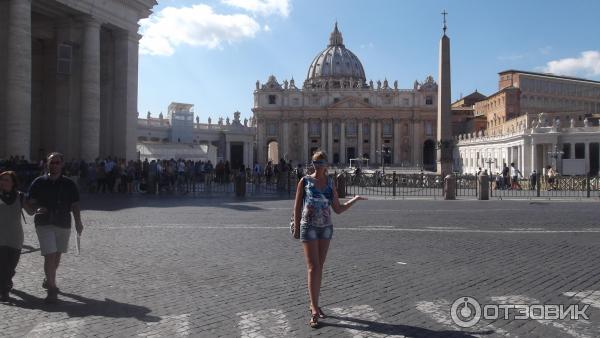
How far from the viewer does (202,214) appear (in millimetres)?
13789

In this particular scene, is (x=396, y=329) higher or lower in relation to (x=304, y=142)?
lower

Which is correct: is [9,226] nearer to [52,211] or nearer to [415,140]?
[52,211]

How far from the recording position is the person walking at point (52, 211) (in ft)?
18.0

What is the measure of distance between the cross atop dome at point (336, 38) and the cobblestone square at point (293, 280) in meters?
110

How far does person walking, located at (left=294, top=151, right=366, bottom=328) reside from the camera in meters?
4.83

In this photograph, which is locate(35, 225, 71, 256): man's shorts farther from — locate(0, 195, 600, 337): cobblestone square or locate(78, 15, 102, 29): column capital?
locate(78, 15, 102, 29): column capital

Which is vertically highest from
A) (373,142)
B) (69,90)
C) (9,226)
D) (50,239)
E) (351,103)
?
(351,103)

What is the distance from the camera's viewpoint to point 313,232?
15.9ft

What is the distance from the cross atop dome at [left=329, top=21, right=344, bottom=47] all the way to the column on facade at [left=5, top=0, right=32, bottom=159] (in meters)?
102

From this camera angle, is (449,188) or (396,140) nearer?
(449,188)

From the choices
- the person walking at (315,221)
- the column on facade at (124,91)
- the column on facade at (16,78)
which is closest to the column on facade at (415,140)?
the column on facade at (124,91)

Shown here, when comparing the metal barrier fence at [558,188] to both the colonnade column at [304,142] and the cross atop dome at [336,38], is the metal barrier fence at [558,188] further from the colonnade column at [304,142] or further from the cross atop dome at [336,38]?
the cross atop dome at [336,38]

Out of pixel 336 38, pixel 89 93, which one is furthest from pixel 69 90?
pixel 336 38

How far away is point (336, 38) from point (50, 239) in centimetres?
11655
